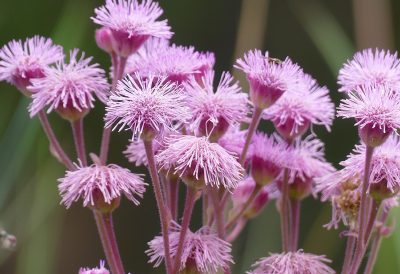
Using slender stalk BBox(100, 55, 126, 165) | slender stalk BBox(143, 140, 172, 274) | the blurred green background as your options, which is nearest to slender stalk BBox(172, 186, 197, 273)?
slender stalk BBox(143, 140, 172, 274)

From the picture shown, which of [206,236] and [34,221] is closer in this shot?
[206,236]

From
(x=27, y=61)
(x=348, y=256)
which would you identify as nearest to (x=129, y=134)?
(x=27, y=61)

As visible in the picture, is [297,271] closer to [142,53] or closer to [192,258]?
[192,258]

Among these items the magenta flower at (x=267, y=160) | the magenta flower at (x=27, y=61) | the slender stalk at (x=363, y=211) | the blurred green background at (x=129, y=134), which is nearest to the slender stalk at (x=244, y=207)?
the magenta flower at (x=267, y=160)

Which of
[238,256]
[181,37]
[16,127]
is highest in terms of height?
[181,37]

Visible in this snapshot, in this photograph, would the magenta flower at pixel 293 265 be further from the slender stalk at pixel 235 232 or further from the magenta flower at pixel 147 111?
the magenta flower at pixel 147 111

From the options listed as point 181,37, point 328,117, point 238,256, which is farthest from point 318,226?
point 328,117

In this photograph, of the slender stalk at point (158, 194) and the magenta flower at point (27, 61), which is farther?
the magenta flower at point (27, 61)
